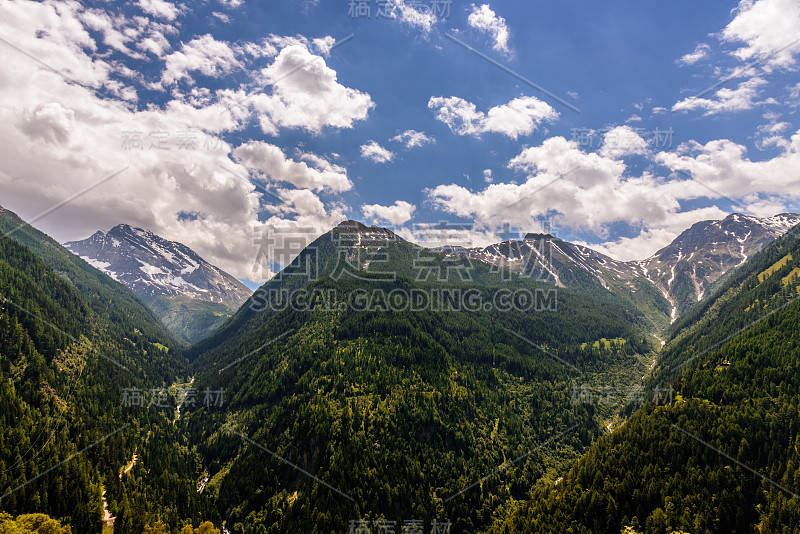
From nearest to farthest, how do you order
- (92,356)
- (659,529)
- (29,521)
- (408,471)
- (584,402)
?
(29,521)
(659,529)
(408,471)
(92,356)
(584,402)

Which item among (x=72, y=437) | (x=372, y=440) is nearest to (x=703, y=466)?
(x=372, y=440)

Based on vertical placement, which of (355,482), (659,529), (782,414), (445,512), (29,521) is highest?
(782,414)

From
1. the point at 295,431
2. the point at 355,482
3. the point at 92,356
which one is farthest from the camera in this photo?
the point at 92,356

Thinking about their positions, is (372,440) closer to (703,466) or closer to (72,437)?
(72,437)

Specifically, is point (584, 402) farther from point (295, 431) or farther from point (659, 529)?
point (295, 431)

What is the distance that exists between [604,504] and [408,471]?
205 feet

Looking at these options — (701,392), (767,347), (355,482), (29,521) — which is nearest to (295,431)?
(355,482)

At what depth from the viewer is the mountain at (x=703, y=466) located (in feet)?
270

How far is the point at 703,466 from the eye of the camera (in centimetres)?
9562

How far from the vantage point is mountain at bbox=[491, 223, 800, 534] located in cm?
8219

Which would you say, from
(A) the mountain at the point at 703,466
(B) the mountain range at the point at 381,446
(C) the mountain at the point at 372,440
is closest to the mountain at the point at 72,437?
(B) the mountain range at the point at 381,446

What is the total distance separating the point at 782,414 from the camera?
10150 cm

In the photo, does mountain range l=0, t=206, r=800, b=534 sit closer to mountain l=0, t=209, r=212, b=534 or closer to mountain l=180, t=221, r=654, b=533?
mountain l=0, t=209, r=212, b=534

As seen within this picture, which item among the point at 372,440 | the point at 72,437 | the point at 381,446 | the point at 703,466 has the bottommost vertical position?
the point at 381,446
